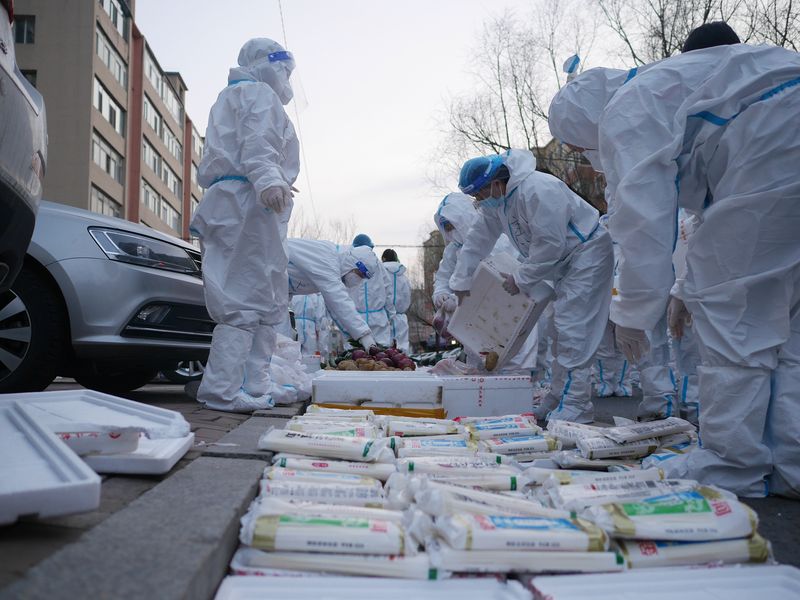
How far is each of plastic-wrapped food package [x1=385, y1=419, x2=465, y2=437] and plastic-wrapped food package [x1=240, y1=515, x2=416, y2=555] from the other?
1.49 m

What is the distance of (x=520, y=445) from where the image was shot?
9.49 feet

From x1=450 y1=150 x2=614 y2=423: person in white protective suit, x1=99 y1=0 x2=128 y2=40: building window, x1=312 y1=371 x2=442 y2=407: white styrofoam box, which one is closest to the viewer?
x1=312 y1=371 x2=442 y2=407: white styrofoam box

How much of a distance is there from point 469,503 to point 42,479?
1.07 meters

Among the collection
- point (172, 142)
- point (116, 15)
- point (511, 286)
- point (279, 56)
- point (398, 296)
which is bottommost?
point (511, 286)

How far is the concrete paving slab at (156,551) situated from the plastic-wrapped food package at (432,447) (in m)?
0.87

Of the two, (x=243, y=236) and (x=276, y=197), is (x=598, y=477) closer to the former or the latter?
(x=276, y=197)

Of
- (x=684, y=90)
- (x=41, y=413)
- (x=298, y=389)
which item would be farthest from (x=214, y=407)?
(x=684, y=90)

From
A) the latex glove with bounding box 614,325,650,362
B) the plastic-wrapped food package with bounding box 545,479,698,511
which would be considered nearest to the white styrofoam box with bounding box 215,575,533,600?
the plastic-wrapped food package with bounding box 545,479,698,511

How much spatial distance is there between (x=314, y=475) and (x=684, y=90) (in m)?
2.23

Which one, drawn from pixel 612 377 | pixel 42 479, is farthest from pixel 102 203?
pixel 42 479

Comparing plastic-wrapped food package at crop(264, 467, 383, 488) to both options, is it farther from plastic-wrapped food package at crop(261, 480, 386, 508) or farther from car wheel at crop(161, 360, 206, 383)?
car wheel at crop(161, 360, 206, 383)

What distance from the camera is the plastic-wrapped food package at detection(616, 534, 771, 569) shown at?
160 centimetres

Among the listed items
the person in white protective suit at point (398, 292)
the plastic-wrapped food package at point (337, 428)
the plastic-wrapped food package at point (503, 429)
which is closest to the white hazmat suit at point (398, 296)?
the person in white protective suit at point (398, 292)

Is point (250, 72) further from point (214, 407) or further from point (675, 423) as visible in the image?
point (675, 423)
